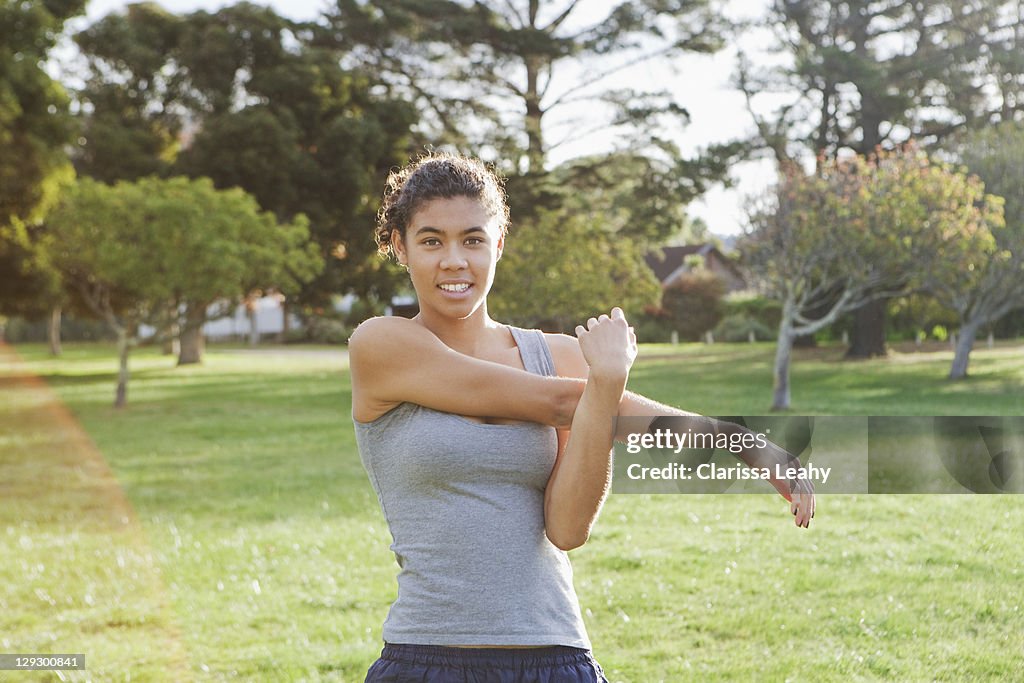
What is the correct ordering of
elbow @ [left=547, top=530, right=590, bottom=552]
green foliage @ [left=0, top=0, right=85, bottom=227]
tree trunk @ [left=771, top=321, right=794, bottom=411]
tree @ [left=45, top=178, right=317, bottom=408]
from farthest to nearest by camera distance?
tree @ [left=45, top=178, right=317, bottom=408] < green foliage @ [left=0, top=0, right=85, bottom=227] < tree trunk @ [left=771, top=321, right=794, bottom=411] < elbow @ [left=547, top=530, right=590, bottom=552]

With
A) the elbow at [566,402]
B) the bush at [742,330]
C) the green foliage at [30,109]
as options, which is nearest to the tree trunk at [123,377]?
the green foliage at [30,109]

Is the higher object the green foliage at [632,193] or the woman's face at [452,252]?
the green foliage at [632,193]

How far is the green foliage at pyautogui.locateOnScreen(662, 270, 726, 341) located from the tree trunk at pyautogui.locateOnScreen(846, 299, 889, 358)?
8.71 metres

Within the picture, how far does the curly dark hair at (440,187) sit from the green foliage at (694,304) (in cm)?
3336

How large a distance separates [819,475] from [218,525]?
21.6ft

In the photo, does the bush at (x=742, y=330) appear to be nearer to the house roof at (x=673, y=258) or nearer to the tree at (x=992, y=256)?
the house roof at (x=673, y=258)

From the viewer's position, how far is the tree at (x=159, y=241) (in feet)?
60.1

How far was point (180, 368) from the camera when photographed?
29.8m

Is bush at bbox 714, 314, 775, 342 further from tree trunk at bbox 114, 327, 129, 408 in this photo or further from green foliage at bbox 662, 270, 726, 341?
tree trunk at bbox 114, 327, 129, 408

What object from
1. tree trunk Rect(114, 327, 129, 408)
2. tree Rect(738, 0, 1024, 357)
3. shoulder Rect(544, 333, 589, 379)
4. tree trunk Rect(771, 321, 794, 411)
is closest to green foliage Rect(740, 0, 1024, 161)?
tree Rect(738, 0, 1024, 357)

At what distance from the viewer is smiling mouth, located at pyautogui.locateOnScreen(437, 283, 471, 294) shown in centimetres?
183

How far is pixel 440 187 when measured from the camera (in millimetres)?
1814

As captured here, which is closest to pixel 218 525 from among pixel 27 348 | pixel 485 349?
pixel 485 349

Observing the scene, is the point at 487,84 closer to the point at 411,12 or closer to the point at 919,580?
the point at 411,12
